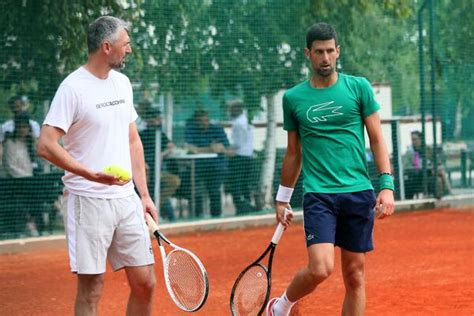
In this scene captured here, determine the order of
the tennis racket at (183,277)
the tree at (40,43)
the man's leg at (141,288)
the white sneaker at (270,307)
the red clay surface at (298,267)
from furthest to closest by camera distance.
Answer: the tree at (40,43)
the red clay surface at (298,267)
the white sneaker at (270,307)
the tennis racket at (183,277)
the man's leg at (141,288)

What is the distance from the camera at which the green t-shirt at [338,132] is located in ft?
22.4

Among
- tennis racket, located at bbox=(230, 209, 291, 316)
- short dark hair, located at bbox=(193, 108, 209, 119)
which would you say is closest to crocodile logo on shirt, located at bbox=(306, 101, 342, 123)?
tennis racket, located at bbox=(230, 209, 291, 316)

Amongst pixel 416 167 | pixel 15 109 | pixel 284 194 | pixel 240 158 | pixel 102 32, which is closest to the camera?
pixel 102 32

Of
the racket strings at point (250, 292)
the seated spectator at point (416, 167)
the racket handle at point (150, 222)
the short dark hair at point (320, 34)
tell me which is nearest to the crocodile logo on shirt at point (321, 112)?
the short dark hair at point (320, 34)

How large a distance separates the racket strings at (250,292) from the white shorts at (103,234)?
1021 millimetres

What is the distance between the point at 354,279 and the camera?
6.82 meters

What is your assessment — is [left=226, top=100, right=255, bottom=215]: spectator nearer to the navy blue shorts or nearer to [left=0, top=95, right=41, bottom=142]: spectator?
[left=0, top=95, right=41, bottom=142]: spectator

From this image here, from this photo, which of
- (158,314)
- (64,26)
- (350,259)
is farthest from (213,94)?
(350,259)

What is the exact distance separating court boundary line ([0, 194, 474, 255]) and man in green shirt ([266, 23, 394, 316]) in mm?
7997

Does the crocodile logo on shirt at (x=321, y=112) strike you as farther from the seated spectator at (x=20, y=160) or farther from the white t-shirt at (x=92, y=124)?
the seated spectator at (x=20, y=160)

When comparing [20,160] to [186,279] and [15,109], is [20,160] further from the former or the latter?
[186,279]

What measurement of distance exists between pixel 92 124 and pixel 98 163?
231 millimetres

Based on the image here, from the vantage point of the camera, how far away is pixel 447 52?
18.7m

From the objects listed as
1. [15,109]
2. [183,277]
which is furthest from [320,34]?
[15,109]
